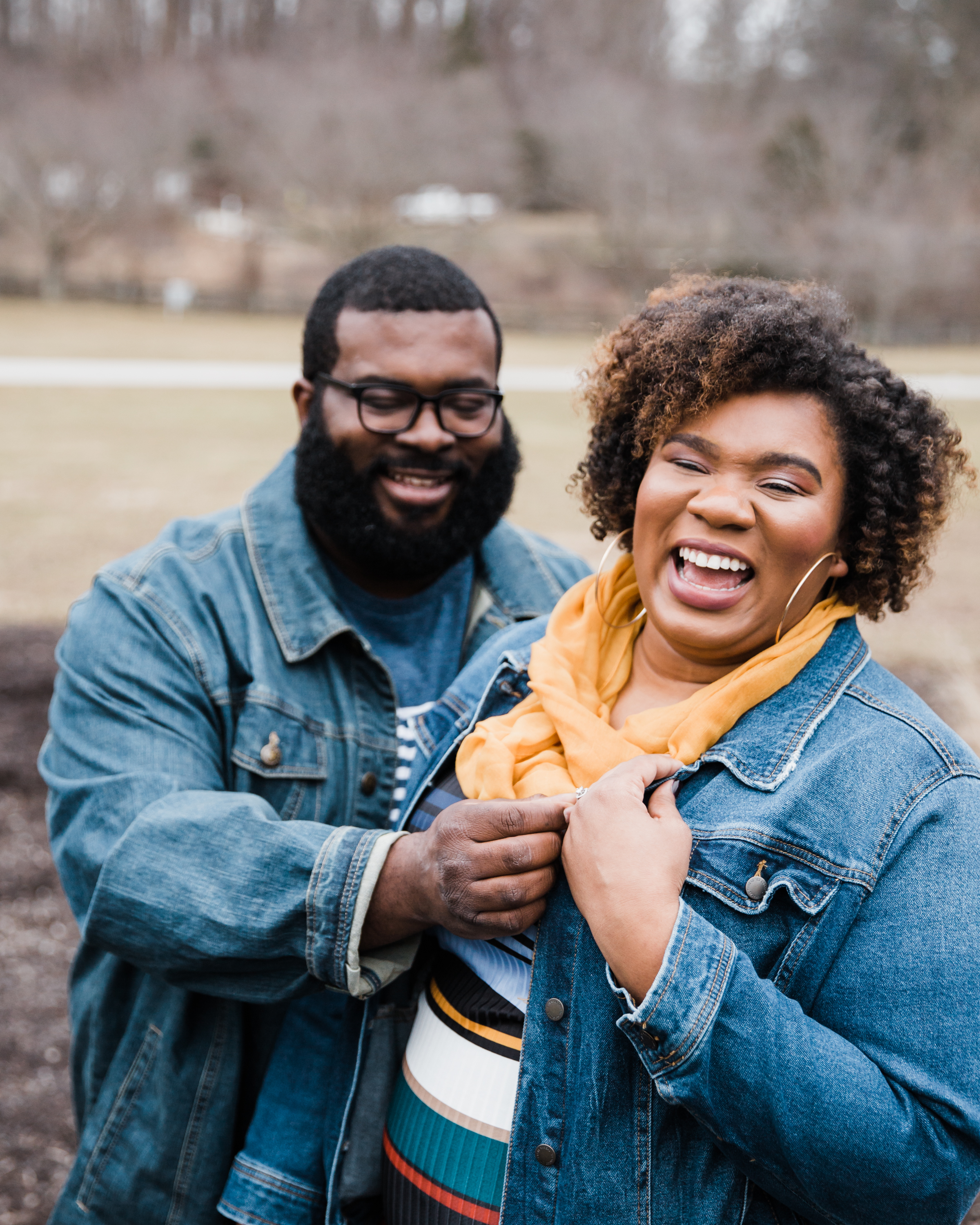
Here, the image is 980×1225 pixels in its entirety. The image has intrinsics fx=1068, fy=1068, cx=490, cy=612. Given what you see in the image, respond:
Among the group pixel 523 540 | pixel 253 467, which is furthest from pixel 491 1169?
pixel 253 467

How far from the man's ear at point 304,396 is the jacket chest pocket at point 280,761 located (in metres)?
0.84

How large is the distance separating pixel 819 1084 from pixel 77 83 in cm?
7091

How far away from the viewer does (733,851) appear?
1647mm

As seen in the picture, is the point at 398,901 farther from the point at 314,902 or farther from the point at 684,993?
the point at 684,993

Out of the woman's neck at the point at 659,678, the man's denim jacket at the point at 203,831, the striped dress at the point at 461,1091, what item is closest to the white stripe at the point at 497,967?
the striped dress at the point at 461,1091

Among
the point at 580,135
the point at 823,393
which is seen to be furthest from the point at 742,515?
the point at 580,135

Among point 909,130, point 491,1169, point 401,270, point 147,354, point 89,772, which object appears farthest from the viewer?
point 909,130

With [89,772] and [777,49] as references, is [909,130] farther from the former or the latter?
[89,772]

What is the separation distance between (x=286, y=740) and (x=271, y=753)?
0.05 metres

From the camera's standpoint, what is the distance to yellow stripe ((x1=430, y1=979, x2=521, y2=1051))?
1.82m

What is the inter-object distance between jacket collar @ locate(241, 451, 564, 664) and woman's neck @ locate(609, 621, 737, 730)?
741mm

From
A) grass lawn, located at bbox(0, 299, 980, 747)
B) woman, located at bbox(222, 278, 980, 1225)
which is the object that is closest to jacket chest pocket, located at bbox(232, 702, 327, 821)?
woman, located at bbox(222, 278, 980, 1225)

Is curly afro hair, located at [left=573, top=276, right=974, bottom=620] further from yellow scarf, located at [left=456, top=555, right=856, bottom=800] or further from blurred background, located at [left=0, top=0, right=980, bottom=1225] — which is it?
blurred background, located at [left=0, top=0, right=980, bottom=1225]

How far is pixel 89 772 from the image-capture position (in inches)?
87.9
